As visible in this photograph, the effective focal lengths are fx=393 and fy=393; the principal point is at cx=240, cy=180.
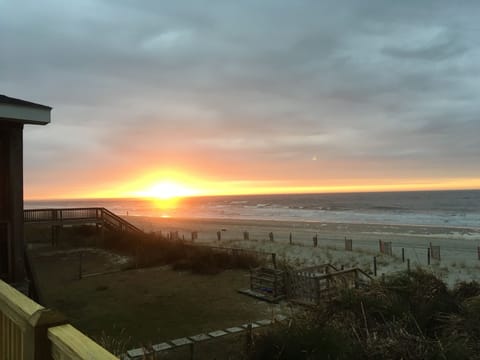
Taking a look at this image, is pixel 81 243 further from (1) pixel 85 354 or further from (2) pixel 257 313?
(1) pixel 85 354

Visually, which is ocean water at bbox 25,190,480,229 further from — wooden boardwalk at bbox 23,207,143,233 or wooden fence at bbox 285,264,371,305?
wooden fence at bbox 285,264,371,305

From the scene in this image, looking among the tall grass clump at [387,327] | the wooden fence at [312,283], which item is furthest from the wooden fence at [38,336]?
the wooden fence at [312,283]

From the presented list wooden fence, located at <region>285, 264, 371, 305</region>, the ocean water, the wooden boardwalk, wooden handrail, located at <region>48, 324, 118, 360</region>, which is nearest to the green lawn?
wooden fence, located at <region>285, 264, 371, 305</region>

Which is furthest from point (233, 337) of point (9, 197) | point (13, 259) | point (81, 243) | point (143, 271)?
point (81, 243)

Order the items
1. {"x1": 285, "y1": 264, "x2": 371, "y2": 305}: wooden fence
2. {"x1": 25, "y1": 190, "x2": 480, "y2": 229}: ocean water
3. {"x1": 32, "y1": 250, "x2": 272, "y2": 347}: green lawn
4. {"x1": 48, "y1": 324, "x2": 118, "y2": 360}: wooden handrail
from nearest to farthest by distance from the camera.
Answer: {"x1": 48, "y1": 324, "x2": 118, "y2": 360}: wooden handrail → {"x1": 32, "y1": 250, "x2": 272, "y2": 347}: green lawn → {"x1": 285, "y1": 264, "x2": 371, "y2": 305}: wooden fence → {"x1": 25, "y1": 190, "x2": 480, "y2": 229}: ocean water

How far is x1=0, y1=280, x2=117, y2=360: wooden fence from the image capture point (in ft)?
5.40

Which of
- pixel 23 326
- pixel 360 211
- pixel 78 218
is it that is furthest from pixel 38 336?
pixel 360 211

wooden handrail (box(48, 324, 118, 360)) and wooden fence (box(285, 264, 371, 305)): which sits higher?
wooden handrail (box(48, 324, 118, 360))

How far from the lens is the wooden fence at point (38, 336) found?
1646 mm

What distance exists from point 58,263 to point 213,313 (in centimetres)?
1126

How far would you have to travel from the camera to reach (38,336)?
6.22ft

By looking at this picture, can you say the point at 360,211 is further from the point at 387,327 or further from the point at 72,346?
the point at 72,346

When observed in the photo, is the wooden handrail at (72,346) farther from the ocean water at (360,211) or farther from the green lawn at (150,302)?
the ocean water at (360,211)

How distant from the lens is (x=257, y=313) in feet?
32.9
